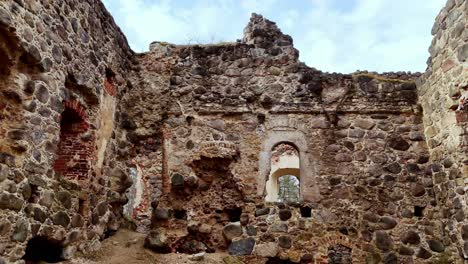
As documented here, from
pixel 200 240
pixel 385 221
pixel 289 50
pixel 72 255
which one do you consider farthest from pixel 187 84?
pixel 385 221

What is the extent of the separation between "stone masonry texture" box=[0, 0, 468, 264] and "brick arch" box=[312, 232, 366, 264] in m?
0.02

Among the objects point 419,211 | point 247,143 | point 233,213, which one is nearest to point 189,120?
point 247,143

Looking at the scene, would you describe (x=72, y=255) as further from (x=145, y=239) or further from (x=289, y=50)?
(x=289, y=50)

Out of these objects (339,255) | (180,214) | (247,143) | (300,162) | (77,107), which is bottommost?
(339,255)

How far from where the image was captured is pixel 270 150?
23.3 ft

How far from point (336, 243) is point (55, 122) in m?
4.58

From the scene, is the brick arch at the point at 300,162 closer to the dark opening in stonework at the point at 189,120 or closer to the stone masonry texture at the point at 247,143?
the stone masonry texture at the point at 247,143

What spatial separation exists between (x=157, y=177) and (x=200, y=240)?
71.9 inches

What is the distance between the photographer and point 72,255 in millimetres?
5488

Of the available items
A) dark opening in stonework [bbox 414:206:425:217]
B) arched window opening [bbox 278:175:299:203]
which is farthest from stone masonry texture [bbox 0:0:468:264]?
arched window opening [bbox 278:175:299:203]

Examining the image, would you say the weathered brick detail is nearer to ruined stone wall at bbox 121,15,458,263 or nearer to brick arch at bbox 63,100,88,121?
ruined stone wall at bbox 121,15,458,263

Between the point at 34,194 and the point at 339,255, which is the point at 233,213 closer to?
the point at 339,255

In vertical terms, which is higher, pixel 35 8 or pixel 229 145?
pixel 35 8

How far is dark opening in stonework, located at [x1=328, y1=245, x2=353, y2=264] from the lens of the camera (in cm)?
644
